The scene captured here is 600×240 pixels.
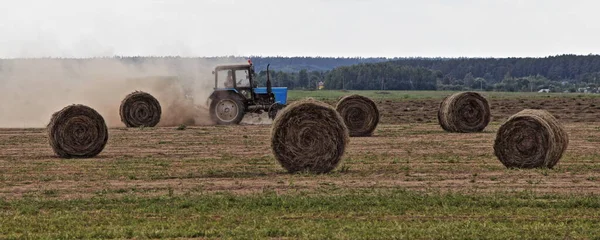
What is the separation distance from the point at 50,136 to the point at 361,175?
9570mm

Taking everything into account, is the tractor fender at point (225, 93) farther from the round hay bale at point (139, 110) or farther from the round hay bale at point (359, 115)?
the round hay bale at point (359, 115)

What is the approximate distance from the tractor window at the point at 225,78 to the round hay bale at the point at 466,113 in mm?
10782

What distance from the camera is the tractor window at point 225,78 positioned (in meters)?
45.4

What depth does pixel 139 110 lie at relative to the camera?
43.3 m

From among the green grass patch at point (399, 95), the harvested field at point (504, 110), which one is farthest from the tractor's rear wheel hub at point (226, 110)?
the green grass patch at point (399, 95)

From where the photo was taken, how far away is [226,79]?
45531mm

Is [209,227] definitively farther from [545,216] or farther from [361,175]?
[361,175]

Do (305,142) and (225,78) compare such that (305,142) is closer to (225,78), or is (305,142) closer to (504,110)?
(225,78)

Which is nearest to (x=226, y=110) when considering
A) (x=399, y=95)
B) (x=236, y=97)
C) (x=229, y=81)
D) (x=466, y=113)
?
(x=236, y=97)

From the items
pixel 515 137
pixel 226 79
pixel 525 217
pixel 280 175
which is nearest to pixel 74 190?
pixel 280 175

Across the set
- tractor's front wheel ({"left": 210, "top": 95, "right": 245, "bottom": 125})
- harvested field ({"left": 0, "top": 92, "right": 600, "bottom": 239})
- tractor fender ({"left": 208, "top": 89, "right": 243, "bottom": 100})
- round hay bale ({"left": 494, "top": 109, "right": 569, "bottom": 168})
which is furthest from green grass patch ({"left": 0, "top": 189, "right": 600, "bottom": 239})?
tractor fender ({"left": 208, "top": 89, "right": 243, "bottom": 100})

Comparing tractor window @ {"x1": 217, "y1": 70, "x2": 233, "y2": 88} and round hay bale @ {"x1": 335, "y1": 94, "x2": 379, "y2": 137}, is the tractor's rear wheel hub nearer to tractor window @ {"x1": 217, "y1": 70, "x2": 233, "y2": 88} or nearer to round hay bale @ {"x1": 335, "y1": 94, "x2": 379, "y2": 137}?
tractor window @ {"x1": 217, "y1": 70, "x2": 233, "y2": 88}

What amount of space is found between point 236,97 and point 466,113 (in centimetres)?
1103

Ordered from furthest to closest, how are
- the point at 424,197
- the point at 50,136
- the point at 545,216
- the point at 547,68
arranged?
the point at 547,68 → the point at 50,136 → the point at 424,197 → the point at 545,216
